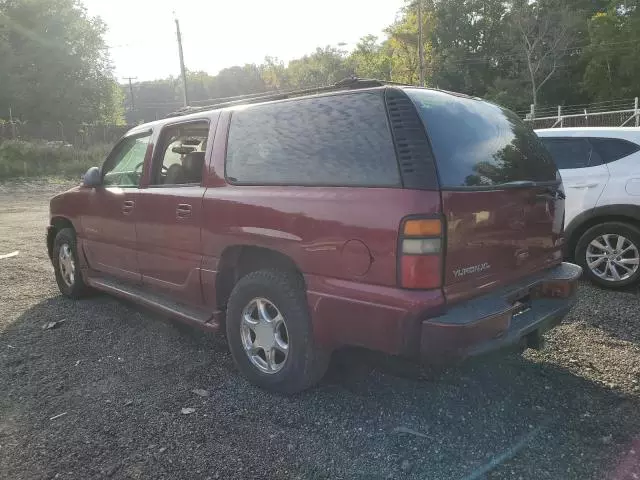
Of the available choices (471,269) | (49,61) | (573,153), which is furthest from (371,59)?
(471,269)

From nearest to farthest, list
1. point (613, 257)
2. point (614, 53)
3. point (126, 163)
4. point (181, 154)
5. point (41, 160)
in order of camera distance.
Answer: point (181, 154), point (126, 163), point (613, 257), point (41, 160), point (614, 53)

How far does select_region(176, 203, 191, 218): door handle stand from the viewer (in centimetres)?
379

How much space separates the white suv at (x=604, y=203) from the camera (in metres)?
5.31

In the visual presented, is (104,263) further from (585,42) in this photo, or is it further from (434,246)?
(585,42)

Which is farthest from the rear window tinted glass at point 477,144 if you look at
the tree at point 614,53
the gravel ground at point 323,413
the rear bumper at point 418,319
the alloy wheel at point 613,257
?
the tree at point 614,53

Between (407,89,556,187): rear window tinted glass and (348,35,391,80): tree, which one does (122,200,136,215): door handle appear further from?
(348,35,391,80): tree

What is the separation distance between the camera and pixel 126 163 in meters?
4.80

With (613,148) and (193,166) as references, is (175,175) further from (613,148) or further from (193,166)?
(613,148)

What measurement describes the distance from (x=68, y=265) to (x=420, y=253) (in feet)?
14.2

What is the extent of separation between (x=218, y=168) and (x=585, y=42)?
5206cm

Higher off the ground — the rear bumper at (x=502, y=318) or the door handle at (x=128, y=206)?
the door handle at (x=128, y=206)

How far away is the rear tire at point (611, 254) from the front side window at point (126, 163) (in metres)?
4.40

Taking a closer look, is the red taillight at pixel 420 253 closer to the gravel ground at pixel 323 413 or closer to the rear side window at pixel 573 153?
the gravel ground at pixel 323 413

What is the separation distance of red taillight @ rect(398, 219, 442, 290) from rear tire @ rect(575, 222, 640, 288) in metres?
3.64
